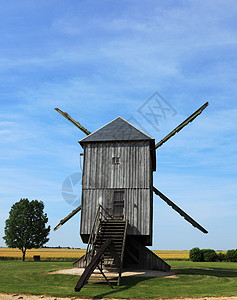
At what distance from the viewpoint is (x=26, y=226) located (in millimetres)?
47531

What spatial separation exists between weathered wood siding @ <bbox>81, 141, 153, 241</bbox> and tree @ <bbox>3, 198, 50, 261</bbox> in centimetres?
2574

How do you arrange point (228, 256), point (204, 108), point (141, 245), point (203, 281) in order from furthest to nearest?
point (228, 256) → point (204, 108) → point (141, 245) → point (203, 281)

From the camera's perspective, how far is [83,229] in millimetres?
24328

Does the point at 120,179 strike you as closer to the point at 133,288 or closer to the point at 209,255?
the point at 133,288

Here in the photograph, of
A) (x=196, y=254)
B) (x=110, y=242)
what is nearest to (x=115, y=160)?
(x=110, y=242)

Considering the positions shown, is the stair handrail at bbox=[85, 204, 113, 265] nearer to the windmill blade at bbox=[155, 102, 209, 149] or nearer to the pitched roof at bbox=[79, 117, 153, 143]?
the pitched roof at bbox=[79, 117, 153, 143]

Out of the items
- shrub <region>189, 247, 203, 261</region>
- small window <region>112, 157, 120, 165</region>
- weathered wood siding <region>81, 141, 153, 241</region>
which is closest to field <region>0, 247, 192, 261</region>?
shrub <region>189, 247, 203, 261</region>

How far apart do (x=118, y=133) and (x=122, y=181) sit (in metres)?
3.85

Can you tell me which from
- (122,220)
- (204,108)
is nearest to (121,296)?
(122,220)

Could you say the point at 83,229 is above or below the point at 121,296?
above

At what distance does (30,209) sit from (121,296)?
36.9 metres

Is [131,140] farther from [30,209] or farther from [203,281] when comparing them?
[30,209]

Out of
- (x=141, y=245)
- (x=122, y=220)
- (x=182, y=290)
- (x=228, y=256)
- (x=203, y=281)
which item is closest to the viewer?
(x=182, y=290)

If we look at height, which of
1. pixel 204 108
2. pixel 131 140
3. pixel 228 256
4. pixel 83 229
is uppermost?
pixel 204 108
